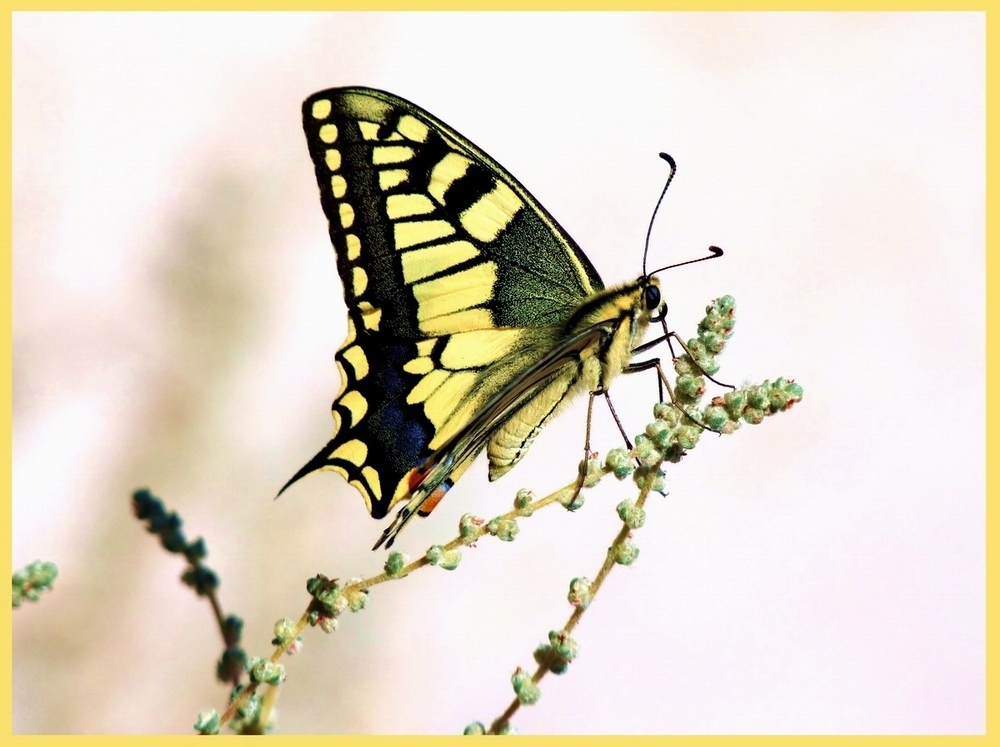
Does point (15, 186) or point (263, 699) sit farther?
point (15, 186)

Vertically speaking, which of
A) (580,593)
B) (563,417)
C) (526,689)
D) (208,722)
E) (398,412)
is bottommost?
(208,722)

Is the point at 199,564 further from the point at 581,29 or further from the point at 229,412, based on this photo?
the point at 581,29

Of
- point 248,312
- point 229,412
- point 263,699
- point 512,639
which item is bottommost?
point 263,699

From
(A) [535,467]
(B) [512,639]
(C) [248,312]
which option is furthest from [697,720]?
(C) [248,312]

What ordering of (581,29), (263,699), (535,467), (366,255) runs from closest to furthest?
(263,699), (366,255), (535,467), (581,29)

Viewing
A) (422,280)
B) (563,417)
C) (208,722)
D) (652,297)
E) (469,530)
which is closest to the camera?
(208,722)

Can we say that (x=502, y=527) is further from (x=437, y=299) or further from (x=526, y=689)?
(x=437, y=299)

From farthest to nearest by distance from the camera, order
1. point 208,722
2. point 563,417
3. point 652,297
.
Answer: point 563,417, point 652,297, point 208,722

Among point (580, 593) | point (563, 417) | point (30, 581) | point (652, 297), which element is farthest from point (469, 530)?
point (563, 417)
